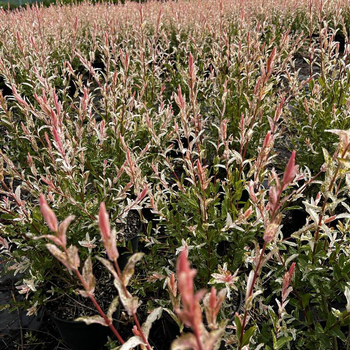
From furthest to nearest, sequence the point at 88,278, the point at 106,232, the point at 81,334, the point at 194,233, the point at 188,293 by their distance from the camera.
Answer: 1. the point at 81,334
2. the point at 194,233
3. the point at 88,278
4. the point at 106,232
5. the point at 188,293

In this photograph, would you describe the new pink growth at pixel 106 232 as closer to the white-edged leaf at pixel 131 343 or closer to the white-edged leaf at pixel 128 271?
the white-edged leaf at pixel 128 271

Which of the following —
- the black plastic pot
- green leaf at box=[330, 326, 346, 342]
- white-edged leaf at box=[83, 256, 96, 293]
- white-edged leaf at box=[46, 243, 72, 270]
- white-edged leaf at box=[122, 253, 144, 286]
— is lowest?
the black plastic pot

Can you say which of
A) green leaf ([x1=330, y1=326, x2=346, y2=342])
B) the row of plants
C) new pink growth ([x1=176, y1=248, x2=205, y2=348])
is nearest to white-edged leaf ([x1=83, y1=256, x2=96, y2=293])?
the row of plants

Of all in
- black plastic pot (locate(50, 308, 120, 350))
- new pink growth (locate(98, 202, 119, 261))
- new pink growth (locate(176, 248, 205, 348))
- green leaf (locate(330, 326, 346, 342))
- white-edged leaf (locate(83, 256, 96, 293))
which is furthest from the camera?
black plastic pot (locate(50, 308, 120, 350))

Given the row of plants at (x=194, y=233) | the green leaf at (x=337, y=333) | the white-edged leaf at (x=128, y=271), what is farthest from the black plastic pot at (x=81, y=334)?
the white-edged leaf at (x=128, y=271)

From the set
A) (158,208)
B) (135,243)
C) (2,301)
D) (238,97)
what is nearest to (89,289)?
(158,208)

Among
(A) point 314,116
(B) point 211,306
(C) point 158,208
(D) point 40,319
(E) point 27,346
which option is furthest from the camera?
(A) point 314,116

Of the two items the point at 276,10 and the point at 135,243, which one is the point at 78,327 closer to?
the point at 135,243

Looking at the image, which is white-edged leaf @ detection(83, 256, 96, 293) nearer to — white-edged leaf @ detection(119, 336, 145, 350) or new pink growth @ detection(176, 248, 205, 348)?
white-edged leaf @ detection(119, 336, 145, 350)

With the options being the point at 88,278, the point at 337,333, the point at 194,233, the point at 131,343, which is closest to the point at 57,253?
the point at 88,278

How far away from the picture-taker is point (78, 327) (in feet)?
5.86

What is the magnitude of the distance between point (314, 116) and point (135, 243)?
68.2 inches

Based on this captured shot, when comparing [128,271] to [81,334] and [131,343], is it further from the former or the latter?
[81,334]

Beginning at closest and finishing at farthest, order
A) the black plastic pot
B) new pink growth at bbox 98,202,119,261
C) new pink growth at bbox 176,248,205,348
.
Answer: new pink growth at bbox 176,248,205,348 → new pink growth at bbox 98,202,119,261 → the black plastic pot
